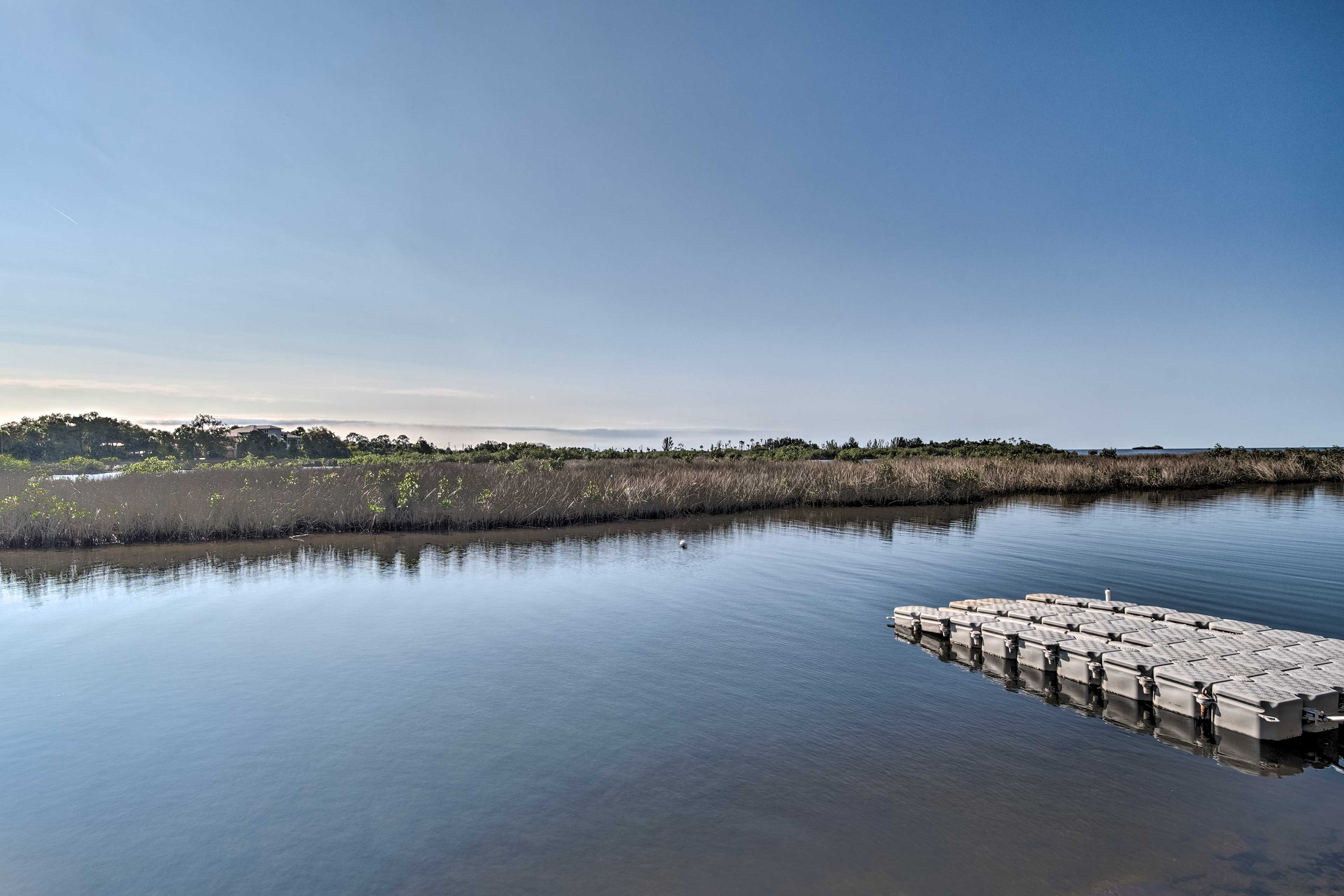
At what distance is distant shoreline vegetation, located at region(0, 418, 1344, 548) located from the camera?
76.9 feet

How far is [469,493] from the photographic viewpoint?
2761cm

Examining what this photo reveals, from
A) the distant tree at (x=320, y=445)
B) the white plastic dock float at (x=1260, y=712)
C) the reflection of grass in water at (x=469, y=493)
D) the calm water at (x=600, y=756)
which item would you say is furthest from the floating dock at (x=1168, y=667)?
the distant tree at (x=320, y=445)

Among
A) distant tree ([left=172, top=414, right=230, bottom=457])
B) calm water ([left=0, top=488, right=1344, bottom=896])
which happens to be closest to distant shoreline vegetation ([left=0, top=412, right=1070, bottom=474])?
distant tree ([left=172, top=414, right=230, bottom=457])

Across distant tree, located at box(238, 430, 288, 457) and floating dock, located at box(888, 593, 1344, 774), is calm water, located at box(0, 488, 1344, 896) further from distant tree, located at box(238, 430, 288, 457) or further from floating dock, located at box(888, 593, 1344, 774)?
distant tree, located at box(238, 430, 288, 457)

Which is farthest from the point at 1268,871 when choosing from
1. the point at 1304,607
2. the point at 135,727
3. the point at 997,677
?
the point at 135,727

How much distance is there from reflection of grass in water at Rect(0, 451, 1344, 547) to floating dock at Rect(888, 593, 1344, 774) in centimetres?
1858

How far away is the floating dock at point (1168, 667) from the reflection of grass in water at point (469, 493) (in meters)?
18.6

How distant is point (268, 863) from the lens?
19.4 ft

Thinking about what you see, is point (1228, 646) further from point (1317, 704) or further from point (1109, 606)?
point (1109, 606)

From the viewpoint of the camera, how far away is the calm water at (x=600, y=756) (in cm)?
575

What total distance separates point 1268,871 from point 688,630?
8.65 metres

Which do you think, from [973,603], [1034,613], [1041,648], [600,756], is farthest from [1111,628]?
[600,756]

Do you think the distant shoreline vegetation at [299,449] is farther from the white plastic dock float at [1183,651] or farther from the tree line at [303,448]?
the white plastic dock float at [1183,651]

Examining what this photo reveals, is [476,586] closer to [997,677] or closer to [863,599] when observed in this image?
[863,599]
